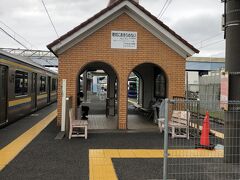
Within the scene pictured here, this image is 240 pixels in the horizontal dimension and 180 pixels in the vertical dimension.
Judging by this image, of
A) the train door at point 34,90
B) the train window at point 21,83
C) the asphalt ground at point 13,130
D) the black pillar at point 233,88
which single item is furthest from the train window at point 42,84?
the black pillar at point 233,88

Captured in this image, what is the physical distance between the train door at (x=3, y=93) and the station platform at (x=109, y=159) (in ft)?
3.97

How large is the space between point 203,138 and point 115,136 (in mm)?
2971

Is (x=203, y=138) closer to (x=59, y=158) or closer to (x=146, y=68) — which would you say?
(x=59, y=158)

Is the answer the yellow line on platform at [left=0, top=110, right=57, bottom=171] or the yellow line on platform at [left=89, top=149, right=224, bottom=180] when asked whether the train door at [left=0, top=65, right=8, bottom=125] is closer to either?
the yellow line on platform at [left=0, top=110, right=57, bottom=171]

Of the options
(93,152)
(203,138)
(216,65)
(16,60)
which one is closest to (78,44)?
(16,60)

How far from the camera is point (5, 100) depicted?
11609mm

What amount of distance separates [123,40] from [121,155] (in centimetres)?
528

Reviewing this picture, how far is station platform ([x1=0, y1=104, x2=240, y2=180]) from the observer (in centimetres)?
626

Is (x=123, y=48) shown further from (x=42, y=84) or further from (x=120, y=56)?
(x=42, y=84)

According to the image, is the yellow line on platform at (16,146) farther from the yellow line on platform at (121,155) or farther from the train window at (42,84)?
the train window at (42,84)

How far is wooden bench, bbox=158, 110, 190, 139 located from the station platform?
367mm

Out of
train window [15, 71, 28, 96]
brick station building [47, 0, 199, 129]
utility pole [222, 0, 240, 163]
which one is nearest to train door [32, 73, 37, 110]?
train window [15, 71, 28, 96]

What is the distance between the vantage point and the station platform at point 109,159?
6.26 metres

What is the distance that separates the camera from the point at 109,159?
753cm
